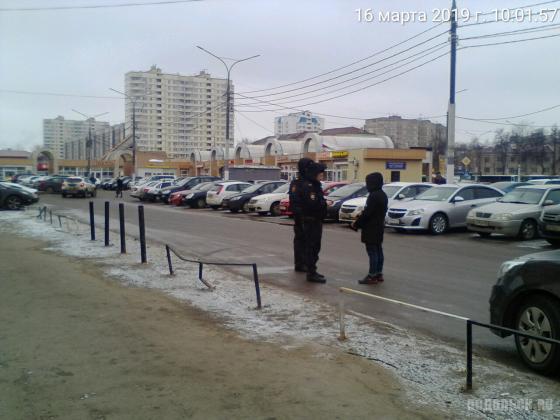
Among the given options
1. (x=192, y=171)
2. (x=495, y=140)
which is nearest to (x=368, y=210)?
(x=192, y=171)

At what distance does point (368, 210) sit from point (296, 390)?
15.2 ft

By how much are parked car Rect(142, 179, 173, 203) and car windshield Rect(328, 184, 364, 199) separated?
18487 millimetres

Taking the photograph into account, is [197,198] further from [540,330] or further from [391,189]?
[540,330]

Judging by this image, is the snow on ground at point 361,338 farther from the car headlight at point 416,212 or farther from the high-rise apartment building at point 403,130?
the high-rise apartment building at point 403,130

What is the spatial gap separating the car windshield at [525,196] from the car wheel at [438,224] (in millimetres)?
1751

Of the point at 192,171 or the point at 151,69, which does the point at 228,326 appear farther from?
the point at 151,69

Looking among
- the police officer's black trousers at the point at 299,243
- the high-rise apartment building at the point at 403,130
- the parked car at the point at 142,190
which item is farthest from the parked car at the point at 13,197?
the high-rise apartment building at the point at 403,130

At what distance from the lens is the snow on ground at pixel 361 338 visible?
3.95m

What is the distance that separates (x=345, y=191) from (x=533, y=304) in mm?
15864

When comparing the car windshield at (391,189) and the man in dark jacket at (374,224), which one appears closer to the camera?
the man in dark jacket at (374,224)

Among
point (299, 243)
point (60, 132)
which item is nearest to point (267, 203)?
point (299, 243)

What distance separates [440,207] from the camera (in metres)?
16.2

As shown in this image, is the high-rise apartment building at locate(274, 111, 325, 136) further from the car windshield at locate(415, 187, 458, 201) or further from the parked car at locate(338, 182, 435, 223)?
the car windshield at locate(415, 187, 458, 201)

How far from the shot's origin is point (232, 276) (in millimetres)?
8812
